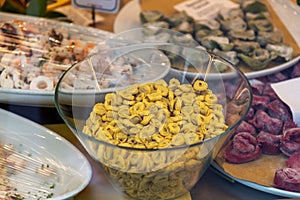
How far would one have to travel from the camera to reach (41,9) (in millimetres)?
1024

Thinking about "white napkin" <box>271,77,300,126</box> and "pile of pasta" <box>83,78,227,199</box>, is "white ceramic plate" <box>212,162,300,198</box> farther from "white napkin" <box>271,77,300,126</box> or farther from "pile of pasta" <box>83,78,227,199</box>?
"white napkin" <box>271,77,300,126</box>

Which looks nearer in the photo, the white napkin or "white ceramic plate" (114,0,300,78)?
the white napkin

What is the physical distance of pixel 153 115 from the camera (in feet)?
2.29

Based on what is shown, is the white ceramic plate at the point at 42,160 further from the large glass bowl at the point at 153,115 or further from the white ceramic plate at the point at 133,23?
the white ceramic plate at the point at 133,23

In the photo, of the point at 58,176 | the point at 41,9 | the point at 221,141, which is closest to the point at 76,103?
the point at 58,176

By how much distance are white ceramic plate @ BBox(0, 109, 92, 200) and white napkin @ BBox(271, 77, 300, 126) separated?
33cm

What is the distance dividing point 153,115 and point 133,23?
437 mm

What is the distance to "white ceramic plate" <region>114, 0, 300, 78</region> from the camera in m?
0.95

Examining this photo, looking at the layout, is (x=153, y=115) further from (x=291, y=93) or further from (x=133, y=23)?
(x=133, y=23)

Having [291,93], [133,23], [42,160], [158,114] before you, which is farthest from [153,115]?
[133,23]

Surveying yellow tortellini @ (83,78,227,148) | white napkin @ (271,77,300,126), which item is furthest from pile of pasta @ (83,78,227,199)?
white napkin @ (271,77,300,126)

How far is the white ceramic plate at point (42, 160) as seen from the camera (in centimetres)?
71

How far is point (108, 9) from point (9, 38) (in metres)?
0.22

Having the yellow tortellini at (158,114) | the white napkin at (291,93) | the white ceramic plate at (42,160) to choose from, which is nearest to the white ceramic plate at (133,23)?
the white napkin at (291,93)
